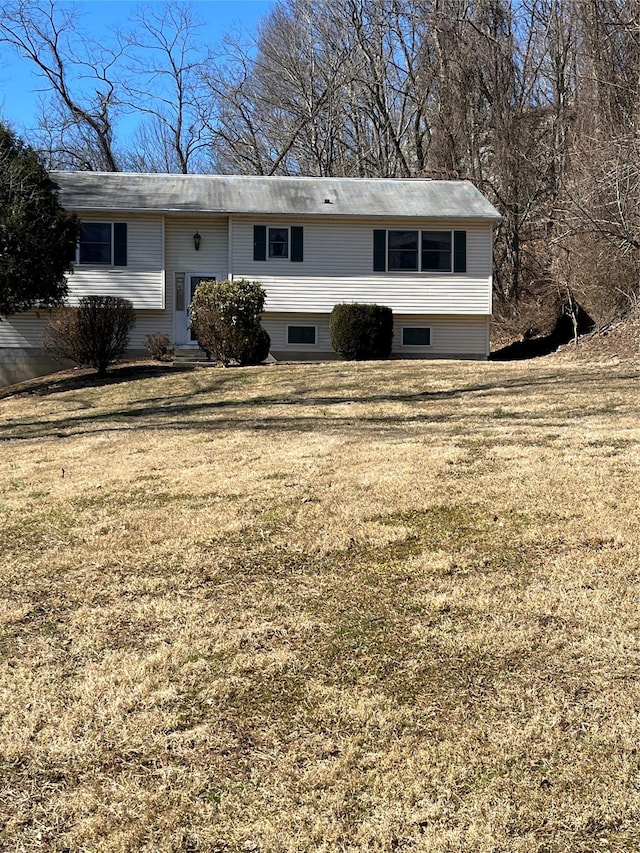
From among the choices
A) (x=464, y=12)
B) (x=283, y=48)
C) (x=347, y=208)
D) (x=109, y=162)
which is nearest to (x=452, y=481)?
(x=347, y=208)

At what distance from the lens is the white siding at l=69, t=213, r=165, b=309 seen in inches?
747

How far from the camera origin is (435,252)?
1964 centimetres

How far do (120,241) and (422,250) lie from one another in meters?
7.63

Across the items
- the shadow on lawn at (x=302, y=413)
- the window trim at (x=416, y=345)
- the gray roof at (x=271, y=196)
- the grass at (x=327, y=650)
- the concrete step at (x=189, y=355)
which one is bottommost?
the grass at (x=327, y=650)

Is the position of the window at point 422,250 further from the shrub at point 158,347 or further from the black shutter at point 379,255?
the shrub at point 158,347

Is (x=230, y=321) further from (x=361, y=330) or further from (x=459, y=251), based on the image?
(x=459, y=251)

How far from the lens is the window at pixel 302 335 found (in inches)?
777

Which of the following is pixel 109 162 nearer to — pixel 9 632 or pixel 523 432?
pixel 523 432

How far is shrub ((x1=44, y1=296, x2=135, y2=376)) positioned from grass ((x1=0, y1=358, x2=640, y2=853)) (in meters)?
8.59

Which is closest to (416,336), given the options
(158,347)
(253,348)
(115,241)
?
(253,348)

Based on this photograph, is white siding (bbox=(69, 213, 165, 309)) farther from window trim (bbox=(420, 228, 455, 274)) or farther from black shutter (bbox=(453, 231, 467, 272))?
black shutter (bbox=(453, 231, 467, 272))

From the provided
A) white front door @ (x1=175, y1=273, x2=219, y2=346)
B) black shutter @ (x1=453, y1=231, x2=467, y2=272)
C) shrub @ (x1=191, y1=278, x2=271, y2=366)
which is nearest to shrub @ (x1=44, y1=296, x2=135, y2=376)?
shrub @ (x1=191, y1=278, x2=271, y2=366)

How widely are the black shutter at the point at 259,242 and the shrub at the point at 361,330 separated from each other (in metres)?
2.51

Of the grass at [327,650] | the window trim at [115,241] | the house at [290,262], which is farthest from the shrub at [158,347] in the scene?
the grass at [327,650]
